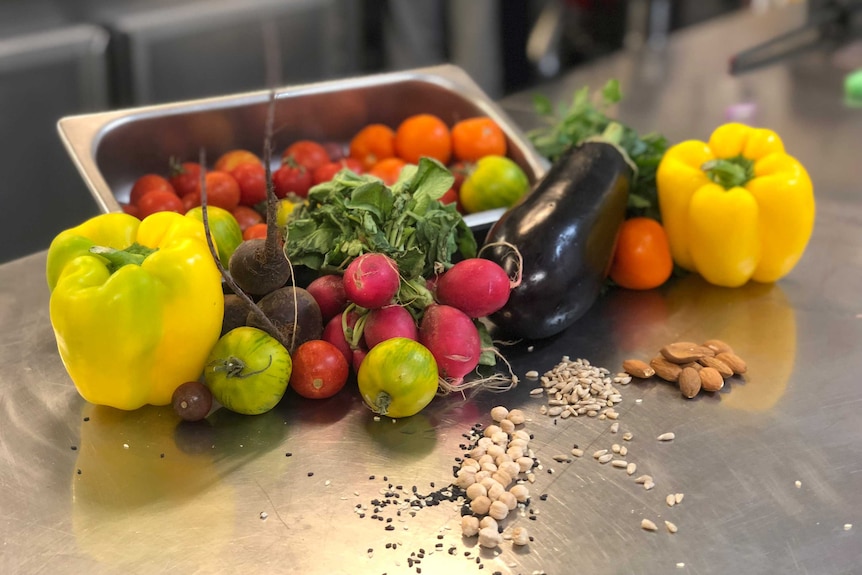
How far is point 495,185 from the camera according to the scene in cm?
147

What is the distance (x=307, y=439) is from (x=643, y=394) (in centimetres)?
44

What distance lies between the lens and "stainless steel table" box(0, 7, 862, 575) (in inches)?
34.6

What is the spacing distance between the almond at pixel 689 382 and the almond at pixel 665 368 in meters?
0.01

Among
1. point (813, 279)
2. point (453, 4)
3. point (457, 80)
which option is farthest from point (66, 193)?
point (813, 279)

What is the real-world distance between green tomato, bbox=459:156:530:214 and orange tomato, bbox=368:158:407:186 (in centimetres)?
13

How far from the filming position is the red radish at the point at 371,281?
1.08 meters

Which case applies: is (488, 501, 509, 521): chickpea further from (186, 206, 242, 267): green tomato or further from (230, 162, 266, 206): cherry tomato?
(230, 162, 266, 206): cherry tomato

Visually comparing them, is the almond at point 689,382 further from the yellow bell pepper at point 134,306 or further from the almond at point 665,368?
the yellow bell pepper at point 134,306

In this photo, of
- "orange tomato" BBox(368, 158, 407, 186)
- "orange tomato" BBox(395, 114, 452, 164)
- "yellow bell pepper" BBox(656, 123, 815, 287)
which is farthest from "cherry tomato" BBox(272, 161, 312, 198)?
"yellow bell pepper" BBox(656, 123, 815, 287)

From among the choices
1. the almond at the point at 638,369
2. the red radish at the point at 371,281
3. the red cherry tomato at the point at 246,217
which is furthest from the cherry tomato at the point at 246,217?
the almond at the point at 638,369

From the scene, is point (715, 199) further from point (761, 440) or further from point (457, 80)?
point (457, 80)

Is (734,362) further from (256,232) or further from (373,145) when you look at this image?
(373,145)

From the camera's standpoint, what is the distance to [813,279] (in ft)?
4.61

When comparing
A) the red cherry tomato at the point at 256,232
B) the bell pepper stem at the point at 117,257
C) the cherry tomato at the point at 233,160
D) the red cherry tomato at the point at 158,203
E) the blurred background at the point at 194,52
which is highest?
the bell pepper stem at the point at 117,257
